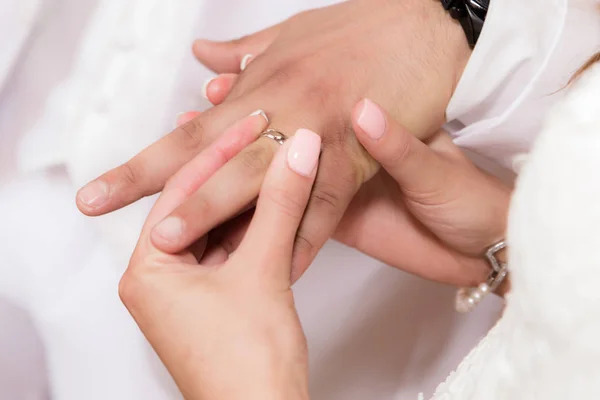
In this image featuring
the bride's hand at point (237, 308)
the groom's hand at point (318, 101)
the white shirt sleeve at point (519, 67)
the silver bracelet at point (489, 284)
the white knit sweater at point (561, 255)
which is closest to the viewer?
the white knit sweater at point (561, 255)

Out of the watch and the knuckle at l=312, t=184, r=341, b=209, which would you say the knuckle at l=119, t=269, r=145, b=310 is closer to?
the knuckle at l=312, t=184, r=341, b=209

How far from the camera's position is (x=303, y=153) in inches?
A: 20.1

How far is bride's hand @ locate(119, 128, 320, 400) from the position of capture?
0.43m

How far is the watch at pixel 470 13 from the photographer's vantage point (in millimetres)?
705

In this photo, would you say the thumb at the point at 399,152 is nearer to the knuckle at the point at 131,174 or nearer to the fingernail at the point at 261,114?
the fingernail at the point at 261,114

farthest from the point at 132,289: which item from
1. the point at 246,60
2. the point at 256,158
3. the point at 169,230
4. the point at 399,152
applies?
the point at 246,60

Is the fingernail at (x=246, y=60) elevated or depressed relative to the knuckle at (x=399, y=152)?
elevated

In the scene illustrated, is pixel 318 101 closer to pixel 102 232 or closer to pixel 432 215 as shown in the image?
pixel 432 215

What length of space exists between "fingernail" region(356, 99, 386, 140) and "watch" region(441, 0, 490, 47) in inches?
9.2

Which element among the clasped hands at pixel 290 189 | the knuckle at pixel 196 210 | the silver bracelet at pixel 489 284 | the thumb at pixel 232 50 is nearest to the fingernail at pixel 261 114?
the clasped hands at pixel 290 189

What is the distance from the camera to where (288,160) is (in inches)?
20.0

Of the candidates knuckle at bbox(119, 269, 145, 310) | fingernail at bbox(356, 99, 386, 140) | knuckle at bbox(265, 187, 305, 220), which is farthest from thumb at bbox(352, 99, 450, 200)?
knuckle at bbox(119, 269, 145, 310)

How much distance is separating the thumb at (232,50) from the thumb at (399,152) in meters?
0.28

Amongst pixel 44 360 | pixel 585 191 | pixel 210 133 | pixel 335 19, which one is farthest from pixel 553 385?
pixel 44 360
